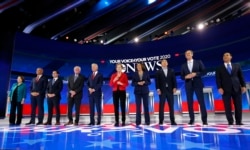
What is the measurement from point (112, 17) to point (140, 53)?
7.85ft

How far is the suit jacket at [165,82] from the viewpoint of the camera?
361cm

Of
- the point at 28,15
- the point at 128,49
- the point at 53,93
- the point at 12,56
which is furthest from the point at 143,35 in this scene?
the point at 53,93

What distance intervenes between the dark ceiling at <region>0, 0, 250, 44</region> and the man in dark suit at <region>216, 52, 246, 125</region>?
5.92m

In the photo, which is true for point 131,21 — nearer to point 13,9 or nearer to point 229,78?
point 13,9

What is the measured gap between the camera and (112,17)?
9.26 metres

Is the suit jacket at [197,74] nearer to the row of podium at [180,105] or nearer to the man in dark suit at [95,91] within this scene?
the man in dark suit at [95,91]

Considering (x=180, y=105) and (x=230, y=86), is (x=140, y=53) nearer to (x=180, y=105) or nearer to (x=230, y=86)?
(x=180, y=105)

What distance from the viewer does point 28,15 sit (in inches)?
314

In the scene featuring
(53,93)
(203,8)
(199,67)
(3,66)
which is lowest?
(53,93)

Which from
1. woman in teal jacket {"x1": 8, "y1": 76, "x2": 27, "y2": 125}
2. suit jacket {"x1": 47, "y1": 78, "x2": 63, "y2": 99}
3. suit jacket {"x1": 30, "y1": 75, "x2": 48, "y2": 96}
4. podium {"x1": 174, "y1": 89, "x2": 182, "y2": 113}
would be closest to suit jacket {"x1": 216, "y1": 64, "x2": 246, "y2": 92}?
podium {"x1": 174, "y1": 89, "x2": 182, "y2": 113}

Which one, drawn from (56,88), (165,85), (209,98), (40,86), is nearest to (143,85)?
(165,85)

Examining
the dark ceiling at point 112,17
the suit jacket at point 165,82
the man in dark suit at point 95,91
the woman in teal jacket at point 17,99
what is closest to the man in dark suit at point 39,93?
the woman in teal jacket at point 17,99

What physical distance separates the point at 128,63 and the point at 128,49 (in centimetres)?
62

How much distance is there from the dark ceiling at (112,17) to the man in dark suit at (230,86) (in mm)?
5917
